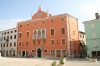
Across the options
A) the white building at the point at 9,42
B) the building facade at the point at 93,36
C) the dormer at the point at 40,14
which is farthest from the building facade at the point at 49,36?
the building facade at the point at 93,36

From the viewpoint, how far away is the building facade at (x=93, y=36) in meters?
28.1

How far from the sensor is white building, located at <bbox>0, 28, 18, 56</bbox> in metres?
42.8

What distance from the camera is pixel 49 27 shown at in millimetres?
35219

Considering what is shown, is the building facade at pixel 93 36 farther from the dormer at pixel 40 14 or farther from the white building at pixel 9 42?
the white building at pixel 9 42

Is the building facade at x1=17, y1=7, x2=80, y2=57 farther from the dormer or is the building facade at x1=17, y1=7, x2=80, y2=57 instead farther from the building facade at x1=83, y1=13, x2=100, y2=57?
the building facade at x1=83, y1=13, x2=100, y2=57

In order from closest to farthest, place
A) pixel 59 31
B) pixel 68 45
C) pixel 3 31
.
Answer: pixel 68 45 < pixel 59 31 < pixel 3 31

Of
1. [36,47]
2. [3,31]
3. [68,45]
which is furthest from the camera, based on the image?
[3,31]

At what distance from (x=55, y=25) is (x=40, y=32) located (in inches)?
209

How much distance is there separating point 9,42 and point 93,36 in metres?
30.1

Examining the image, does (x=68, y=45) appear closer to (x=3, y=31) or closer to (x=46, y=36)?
(x=46, y=36)

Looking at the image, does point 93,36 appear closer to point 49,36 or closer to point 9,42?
point 49,36

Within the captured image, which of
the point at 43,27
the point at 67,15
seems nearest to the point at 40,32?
the point at 43,27

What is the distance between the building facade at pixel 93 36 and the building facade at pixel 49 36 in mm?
4857

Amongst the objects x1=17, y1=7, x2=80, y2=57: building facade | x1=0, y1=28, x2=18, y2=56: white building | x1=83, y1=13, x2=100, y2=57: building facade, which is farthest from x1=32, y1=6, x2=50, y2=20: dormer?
x1=83, y1=13, x2=100, y2=57: building facade
